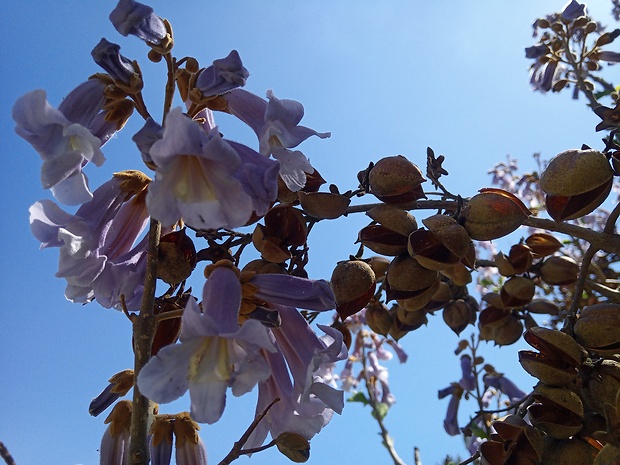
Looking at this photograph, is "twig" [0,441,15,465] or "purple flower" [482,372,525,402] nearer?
"twig" [0,441,15,465]

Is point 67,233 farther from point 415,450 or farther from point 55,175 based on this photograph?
point 415,450

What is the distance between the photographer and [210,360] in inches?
35.5

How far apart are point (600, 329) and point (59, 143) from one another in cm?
114

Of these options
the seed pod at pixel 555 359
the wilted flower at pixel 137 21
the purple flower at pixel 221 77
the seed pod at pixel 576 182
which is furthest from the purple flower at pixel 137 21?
the seed pod at pixel 555 359

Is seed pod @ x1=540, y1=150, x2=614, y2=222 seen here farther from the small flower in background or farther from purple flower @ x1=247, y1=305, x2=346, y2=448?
the small flower in background

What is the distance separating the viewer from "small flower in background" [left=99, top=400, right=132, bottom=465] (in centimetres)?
108

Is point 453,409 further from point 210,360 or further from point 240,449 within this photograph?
point 210,360

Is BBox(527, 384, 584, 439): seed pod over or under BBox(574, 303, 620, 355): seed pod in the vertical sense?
under

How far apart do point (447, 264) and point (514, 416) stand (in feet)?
1.20

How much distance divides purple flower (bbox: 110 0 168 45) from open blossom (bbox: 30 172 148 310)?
0.25 meters

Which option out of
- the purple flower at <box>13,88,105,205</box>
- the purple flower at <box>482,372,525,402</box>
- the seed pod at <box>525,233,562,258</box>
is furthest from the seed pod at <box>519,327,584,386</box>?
the purple flower at <box>482,372,525,402</box>

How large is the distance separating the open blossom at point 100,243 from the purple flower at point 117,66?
166 millimetres

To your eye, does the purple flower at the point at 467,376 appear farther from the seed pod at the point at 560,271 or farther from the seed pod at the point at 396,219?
the seed pod at the point at 396,219

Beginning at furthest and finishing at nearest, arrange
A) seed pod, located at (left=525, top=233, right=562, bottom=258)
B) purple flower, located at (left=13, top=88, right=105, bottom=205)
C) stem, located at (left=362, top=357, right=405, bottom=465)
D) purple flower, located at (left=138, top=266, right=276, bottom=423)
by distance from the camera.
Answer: stem, located at (left=362, top=357, right=405, bottom=465), seed pod, located at (left=525, top=233, right=562, bottom=258), purple flower, located at (left=13, top=88, right=105, bottom=205), purple flower, located at (left=138, top=266, right=276, bottom=423)
